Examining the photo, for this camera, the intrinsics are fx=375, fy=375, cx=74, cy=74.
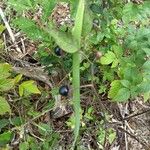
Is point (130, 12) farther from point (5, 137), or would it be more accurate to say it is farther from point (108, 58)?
point (5, 137)

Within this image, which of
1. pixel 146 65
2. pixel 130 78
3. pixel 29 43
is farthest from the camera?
pixel 29 43

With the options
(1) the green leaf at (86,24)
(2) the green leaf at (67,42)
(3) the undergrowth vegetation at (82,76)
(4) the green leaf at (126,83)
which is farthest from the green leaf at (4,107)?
(2) the green leaf at (67,42)

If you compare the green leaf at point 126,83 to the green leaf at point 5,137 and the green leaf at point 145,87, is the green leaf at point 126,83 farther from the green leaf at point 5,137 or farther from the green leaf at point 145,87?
the green leaf at point 5,137

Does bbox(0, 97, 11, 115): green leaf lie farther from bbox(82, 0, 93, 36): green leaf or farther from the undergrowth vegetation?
bbox(82, 0, 93, 36): green leaf

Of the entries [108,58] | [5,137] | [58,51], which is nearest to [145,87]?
[108,58]

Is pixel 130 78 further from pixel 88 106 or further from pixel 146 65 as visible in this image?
pixel 88 106

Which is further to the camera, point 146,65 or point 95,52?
point 95,52

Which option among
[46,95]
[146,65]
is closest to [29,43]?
[46,95]

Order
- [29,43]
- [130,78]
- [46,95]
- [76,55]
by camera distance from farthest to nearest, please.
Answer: [29,43] → [46,95] → [130,78] → [76,55]

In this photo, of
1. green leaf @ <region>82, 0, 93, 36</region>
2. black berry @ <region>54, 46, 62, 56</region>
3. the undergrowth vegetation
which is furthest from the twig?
green leaf @ <region>82, 0, 93, 36</region>
